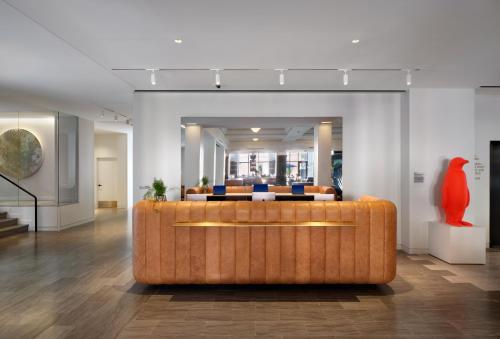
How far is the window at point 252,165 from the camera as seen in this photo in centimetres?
1858

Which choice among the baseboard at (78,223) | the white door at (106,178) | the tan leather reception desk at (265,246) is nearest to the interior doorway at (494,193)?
the tan leather reception desk at (265,246)

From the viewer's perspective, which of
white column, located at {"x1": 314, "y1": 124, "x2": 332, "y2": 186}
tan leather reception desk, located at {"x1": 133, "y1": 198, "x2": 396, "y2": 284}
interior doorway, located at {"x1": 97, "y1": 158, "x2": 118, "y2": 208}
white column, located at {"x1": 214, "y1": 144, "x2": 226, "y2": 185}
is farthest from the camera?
white column, located at {"x1": 214, "y1": 144, "x2": 226, "y2": 185}

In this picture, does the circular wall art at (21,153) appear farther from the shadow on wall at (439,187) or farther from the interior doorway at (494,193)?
the interior doorway at (494,193)

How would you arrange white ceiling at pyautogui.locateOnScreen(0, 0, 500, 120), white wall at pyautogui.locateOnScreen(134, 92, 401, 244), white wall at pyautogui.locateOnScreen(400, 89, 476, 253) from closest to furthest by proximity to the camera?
white ceiling at pyautogui.locateOnScreen(0, 0, 500, 120), white wall at pyautogui.locateOnScreen(400, 89, 476, 253), white wall at pyautogui.locateOnScreen(134, 92, 401, 244)

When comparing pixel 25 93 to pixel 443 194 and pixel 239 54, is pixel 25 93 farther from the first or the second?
pixel 443 194

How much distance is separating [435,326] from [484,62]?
4047 mm

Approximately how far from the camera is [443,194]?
5836 mm

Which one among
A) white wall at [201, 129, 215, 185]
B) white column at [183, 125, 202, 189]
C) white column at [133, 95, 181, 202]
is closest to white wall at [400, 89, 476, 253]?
white column at [133, 95, 181, 202]

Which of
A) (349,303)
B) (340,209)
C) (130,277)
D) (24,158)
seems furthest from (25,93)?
(349,303)

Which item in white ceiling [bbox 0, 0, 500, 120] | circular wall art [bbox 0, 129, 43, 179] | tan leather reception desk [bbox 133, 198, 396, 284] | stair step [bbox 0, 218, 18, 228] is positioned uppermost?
white ceiling [bbox 0, 0, 500, 120]

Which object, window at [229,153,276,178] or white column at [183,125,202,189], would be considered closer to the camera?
white column at [183,125,202,189]

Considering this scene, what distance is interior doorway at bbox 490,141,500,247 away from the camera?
706 cm

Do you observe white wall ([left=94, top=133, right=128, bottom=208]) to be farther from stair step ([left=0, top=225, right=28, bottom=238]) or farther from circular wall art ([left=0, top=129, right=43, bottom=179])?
stair step ([left=0, top=225, right=28, bottom=238])

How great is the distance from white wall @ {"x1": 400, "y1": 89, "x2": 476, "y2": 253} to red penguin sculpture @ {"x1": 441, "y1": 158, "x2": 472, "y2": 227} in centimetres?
42
